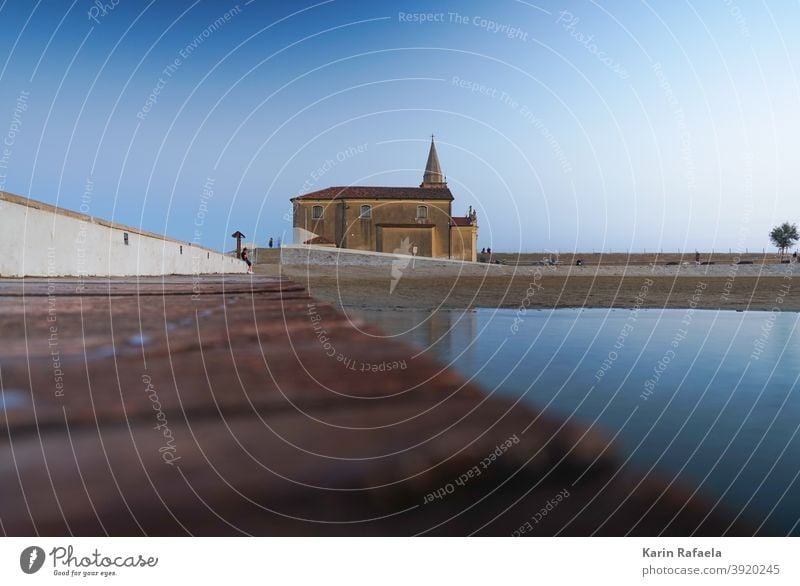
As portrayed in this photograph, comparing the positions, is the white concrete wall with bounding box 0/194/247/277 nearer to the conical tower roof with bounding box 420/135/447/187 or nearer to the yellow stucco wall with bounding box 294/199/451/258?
the yellow stucco wall with bounding box 294/199/451/258

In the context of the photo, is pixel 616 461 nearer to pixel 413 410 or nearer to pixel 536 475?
pixel 536 475

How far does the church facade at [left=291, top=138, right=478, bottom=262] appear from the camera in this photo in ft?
121

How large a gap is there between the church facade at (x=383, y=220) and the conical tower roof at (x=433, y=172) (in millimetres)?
2834

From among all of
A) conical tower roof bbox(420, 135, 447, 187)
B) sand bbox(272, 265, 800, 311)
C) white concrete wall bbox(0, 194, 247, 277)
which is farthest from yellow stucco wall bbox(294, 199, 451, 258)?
white concrete wall bbox(0, 194, 247, 277)

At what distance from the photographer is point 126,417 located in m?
0.80

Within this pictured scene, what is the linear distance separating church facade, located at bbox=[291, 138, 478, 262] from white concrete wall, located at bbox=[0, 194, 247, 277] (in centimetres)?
2688

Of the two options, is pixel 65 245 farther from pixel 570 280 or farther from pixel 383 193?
pixel 383 193

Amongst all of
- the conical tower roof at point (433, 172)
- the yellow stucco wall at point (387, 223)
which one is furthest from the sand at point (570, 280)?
the conical tower roof at point (433, 172)

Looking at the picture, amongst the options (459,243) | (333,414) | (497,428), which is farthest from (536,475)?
(459,243)

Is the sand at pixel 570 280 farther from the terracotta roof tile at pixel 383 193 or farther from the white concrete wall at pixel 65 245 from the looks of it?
the terracotta roof tile at pixel 383 193

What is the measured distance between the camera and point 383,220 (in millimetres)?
37188

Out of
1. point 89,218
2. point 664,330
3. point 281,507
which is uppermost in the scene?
point 89,218

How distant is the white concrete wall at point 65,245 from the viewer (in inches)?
216

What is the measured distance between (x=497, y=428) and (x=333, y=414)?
40cm
